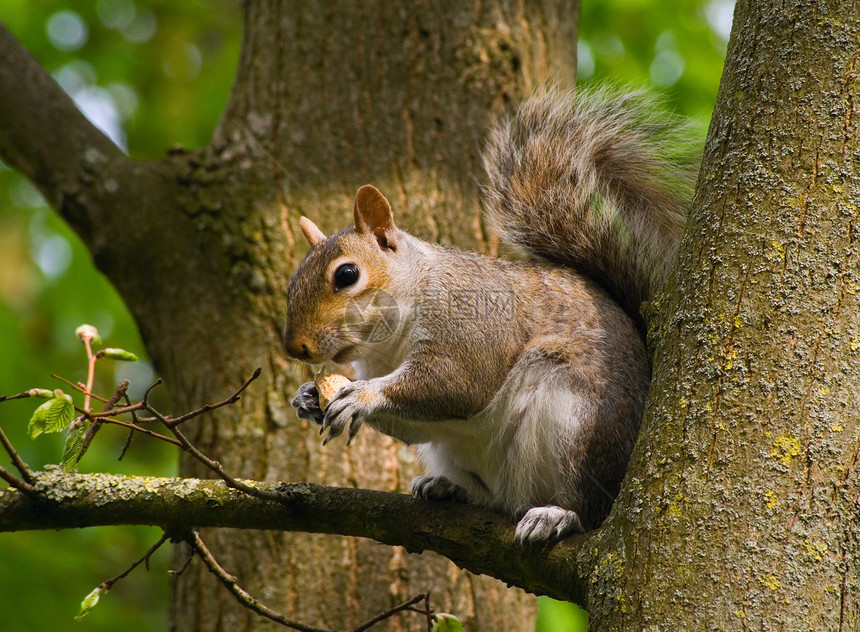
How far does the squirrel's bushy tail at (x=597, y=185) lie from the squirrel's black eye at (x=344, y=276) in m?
0.51

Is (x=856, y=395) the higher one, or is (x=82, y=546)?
(x=856, y=395)

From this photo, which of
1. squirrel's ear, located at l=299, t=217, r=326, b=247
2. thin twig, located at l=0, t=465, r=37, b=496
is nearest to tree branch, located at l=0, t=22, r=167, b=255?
squirrel's ear, located at l=299, t=217, r=326, b=247

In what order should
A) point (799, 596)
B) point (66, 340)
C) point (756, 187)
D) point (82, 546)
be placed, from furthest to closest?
point (66, 340) < point (82, 546) < point (756, 187) < point (799, 596)

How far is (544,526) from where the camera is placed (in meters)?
1.81

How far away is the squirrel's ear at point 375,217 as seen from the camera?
2.41 metres

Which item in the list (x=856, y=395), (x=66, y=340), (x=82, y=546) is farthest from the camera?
(x=66, y=340)

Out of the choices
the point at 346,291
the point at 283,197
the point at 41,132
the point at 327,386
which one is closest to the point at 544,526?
the point at 327,386

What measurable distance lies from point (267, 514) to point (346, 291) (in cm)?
67

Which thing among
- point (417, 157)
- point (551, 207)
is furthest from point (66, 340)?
point (551, 207)

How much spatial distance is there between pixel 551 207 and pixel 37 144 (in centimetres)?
167

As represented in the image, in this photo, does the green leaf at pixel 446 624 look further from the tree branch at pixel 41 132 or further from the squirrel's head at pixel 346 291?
the tree branch at pixel 41 132

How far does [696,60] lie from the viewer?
400 cm

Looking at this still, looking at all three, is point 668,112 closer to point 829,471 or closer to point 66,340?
point 829,471

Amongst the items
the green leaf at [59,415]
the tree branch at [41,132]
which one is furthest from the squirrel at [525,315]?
the tree branch at [41,132]
